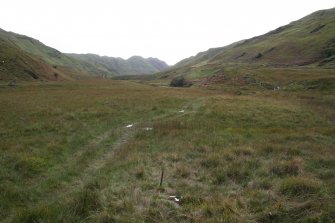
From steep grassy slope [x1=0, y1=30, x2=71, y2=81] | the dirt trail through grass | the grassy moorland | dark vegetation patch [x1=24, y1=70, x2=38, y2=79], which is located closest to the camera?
the grassy moorland

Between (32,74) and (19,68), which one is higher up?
(19,68)

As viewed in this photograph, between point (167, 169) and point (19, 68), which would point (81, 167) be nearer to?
point (167, 169)

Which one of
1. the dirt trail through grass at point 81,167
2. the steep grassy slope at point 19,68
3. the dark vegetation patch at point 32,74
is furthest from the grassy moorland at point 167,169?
the dark vegetation patch at point 32,74

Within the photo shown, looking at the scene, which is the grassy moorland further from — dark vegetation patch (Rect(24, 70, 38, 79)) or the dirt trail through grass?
dark vegetation patch (Rect(24, 70, 38, 79))

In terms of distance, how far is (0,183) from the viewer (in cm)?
1249

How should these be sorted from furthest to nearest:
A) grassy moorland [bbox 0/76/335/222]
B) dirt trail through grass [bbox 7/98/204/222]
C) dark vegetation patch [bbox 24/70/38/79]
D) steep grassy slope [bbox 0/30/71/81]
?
dark vegetation patch [bbox 24/70/38/79], steep grassy slope [bbox 0/30/71/81], dirt trail through grass [bbox 7/98/204/222], grassy moorland [bbox 0/76/335/222]

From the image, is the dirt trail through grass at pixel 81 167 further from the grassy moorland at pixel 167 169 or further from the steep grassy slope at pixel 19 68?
the steep grassy slope at pixel 19 68

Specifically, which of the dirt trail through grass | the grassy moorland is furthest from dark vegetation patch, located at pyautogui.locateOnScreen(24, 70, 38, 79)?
the dirt trail through grass

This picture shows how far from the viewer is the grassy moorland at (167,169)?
31.2 feet

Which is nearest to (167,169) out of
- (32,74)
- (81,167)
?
(81,167)

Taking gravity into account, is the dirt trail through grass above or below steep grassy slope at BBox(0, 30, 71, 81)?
below

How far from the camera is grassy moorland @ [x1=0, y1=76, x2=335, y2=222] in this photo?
9.52 m

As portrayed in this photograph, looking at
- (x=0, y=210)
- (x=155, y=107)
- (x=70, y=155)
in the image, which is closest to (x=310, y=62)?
(x=155, y=107)

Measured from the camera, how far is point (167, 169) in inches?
548
